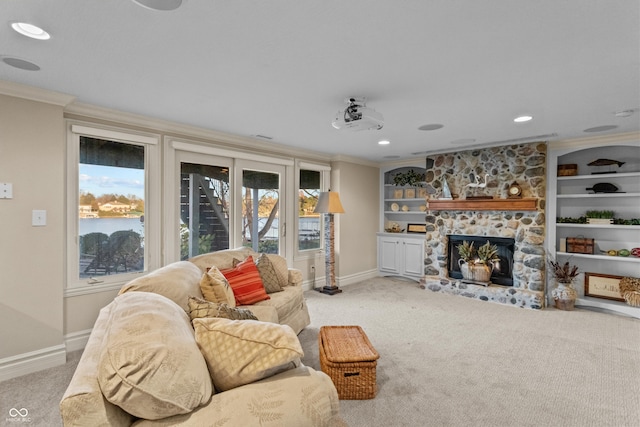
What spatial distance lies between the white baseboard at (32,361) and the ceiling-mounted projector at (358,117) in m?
3.17

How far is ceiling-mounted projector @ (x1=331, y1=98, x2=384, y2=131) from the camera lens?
2.71m

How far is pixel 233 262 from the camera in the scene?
3.56 m

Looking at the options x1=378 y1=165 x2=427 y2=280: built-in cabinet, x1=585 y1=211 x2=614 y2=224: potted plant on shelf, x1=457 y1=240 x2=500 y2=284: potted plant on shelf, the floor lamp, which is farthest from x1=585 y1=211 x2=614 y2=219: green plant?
the floor lamp

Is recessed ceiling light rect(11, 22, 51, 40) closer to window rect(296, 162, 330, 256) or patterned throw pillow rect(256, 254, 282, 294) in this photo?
patterned throw pillow rect(256, 254, 282, 294)

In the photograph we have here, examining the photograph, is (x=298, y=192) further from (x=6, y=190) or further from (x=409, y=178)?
(x=6, y=190)

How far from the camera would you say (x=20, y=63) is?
87.4 inches

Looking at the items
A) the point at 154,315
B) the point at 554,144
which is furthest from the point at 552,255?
the point at 154,315

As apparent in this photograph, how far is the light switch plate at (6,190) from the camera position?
8.53 feet

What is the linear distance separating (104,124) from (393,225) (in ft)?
17.2

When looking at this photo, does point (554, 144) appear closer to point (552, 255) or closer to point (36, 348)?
point (552, 255)

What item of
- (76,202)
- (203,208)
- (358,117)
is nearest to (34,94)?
(76,202)

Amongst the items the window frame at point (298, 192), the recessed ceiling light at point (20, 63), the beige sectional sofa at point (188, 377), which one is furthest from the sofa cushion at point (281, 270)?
the recessed ceiling light at point (20, 63)

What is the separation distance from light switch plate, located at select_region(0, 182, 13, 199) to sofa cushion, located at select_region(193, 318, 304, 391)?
8.13 feet

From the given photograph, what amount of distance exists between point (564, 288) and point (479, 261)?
112 centimetres
